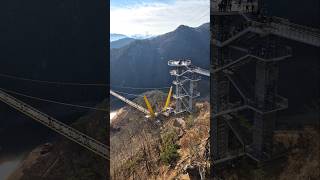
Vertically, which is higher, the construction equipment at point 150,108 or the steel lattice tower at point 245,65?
the steel lattice tower at point 245,65

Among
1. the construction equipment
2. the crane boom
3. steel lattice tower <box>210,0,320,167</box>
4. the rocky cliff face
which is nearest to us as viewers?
steel lattice tower <box>210,0,320,167</box>

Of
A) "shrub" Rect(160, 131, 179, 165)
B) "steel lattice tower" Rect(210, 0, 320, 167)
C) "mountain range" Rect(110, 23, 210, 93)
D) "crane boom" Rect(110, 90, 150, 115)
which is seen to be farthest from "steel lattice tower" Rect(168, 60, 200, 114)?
"steel lattice tower" Rect(210, 0, 320, 167)

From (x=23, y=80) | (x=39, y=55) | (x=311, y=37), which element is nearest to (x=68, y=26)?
(x=39, y=55)

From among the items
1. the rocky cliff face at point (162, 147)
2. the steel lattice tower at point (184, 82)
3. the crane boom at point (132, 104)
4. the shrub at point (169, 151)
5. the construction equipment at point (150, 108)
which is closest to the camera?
the rocky cliff face at point (162, 147)

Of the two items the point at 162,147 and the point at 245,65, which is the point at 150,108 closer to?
the point at 162,147

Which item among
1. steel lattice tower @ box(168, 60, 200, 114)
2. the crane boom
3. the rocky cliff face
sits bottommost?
the rocky cliff face

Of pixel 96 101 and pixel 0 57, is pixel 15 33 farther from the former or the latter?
pixel 96 101

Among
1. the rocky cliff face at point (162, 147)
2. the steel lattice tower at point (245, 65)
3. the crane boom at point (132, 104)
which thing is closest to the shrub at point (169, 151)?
the rocky cliff face at point (162, 147)

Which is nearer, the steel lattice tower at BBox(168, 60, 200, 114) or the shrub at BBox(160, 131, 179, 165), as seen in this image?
the shrub at BBox(160, 131, 179, 165)

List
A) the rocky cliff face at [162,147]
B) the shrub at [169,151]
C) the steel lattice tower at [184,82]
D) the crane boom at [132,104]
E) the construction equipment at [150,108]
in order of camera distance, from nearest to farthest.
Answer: the rocky cliff face at [162,147] → the shrub at [169,151] → the steel lattice tower at [184,82] → the construction equipment at [150,108] → the crane boom at [132,104]

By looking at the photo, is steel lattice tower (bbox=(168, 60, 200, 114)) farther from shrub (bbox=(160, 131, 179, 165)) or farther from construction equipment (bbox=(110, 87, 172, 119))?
shrub (bbox=(160, 131, 179, 165))

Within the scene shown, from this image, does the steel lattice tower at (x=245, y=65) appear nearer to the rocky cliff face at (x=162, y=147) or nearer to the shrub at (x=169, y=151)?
the rocky cliff face at (x=162, y=147)

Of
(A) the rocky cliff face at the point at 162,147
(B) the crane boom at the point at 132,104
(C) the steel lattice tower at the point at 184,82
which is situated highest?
(C) the steel lattice tower at the point at 184,82
